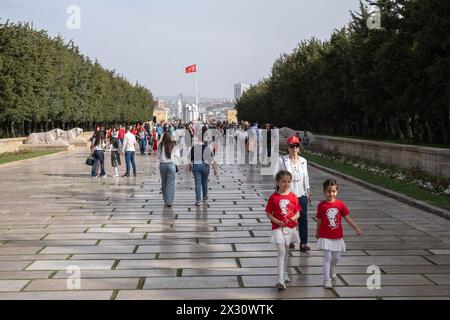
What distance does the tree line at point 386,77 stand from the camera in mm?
21062

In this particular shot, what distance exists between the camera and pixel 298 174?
8445 mm

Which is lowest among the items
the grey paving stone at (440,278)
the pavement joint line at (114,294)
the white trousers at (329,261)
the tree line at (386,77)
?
the grey paving stone at (440,278)

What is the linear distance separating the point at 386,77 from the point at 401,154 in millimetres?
7486

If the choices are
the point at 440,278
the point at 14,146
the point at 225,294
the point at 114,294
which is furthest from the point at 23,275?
the point at 14,146

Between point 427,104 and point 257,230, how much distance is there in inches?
614

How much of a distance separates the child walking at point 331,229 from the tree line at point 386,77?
46.5ft

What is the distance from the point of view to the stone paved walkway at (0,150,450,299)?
256 inches

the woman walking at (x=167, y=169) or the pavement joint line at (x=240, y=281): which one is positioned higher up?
the woman walking at (x=167, y=169)

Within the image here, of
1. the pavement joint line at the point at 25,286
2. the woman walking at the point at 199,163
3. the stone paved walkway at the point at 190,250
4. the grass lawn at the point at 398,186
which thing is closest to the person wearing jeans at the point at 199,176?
the woman walking at the point at 199,163

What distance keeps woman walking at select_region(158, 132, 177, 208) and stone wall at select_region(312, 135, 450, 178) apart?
7.10 m

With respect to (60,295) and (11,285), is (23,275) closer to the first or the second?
(11,285)

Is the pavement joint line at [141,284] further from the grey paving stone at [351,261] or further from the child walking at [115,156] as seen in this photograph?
the child walking at [115,156]

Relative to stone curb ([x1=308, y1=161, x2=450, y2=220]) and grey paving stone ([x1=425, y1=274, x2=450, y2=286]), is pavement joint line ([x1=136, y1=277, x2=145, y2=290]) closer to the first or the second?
grey paving stone ([x1=425, y1=274, x2=450, y2=286])
